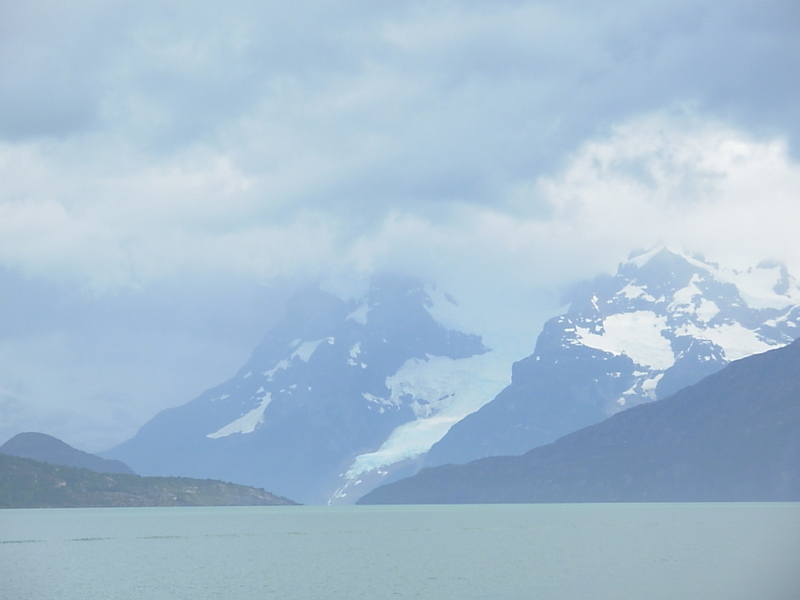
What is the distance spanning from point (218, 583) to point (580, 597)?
43813 millimetres

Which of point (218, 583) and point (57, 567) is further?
point (57, 567)

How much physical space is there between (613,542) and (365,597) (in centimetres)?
8237

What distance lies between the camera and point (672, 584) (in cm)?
11706

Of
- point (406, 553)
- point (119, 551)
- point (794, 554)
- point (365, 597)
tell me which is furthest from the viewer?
point (119, 551)

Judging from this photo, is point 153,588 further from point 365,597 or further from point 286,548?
point 286,548

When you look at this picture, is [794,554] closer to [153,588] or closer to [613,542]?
[613,542]

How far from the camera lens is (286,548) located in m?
189

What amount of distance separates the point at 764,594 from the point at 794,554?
44952 mm

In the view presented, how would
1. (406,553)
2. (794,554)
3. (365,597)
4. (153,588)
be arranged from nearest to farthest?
1. (365,597)
2. (153,588)
3. (794,554)
4. (406,553)

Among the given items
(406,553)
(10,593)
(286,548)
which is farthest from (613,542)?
(10,593)

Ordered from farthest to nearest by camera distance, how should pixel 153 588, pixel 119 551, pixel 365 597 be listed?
pixel 119 551, pixel 153 588, pixel 365 597

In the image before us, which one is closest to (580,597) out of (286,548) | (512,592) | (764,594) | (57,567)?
(512,592)

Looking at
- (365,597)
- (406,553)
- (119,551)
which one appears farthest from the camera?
(119,551)

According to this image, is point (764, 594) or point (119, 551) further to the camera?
point (119, 551)
